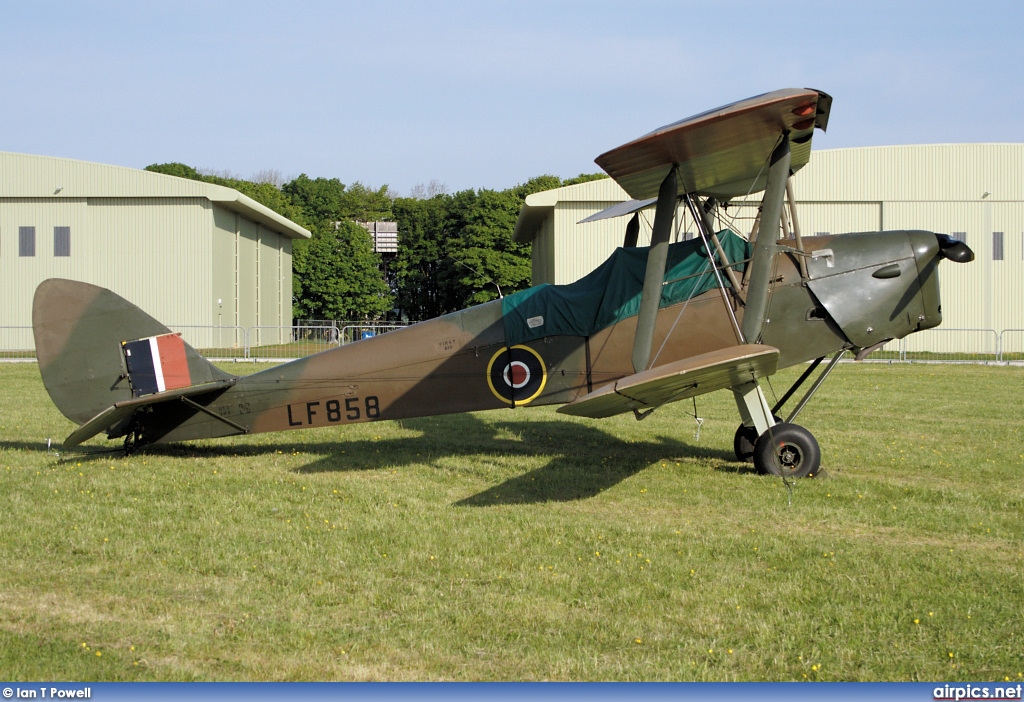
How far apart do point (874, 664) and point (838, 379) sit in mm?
16731

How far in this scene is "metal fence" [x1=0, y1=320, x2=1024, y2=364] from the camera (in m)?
26.2

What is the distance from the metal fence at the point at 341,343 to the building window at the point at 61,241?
12.7 feet

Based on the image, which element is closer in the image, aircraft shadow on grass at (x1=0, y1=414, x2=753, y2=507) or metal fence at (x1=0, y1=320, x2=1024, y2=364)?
aircraft shadow on grass at (x1=0, y1=414, x2=753, y2=507)

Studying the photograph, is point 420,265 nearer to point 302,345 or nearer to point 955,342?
point 302,345

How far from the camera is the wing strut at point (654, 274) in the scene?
7.48 metres

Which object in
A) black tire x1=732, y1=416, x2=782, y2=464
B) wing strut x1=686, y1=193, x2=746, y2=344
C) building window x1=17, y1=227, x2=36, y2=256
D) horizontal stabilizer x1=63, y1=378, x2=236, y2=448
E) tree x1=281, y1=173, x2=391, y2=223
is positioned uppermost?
tree x1=281, y1=173, x2=391, y2=223

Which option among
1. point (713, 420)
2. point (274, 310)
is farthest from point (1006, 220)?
point (274, 310)

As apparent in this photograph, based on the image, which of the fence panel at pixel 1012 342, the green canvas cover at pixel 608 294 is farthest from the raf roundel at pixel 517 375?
the fence panel at pixel 1012 342

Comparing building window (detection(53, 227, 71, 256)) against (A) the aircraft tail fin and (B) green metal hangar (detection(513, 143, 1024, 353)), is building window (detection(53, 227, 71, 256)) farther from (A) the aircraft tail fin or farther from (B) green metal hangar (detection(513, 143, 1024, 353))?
(A) the aircraft tail fin

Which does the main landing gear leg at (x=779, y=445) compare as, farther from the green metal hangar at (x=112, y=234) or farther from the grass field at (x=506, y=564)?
the green metal hangar at (x=112, y=234)

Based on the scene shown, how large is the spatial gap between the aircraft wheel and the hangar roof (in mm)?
32467

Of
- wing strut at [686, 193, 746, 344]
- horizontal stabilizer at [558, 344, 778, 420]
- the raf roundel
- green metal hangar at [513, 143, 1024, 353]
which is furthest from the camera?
green metal hangar at [513, 143, 1024, 353]

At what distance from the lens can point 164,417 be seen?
9023 millimetres

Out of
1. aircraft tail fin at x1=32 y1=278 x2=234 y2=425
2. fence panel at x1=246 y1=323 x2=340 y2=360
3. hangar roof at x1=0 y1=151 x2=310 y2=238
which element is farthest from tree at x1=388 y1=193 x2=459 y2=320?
aircraft tail fin at x1=32 y1=278 x2=234 y2=425
